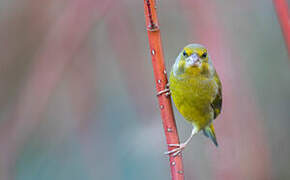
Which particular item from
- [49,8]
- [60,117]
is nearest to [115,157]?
[60,117]

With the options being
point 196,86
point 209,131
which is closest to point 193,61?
point 196,86

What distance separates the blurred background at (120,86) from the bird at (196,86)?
8 cm

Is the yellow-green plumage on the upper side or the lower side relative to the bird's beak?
lower

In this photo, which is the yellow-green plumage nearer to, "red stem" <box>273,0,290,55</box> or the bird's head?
the bird's head

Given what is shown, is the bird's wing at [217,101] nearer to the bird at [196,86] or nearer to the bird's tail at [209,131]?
the bird at [196,86]

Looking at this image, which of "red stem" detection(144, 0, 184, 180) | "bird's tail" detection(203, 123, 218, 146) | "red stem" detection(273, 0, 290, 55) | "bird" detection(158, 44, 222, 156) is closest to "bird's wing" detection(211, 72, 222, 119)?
"bird" detection(158, 44, 222, 156)

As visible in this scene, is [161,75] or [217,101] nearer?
[161,75]

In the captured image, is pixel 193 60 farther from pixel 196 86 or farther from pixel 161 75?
pixel 161 75

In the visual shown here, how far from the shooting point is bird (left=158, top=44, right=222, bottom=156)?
7.56 feet

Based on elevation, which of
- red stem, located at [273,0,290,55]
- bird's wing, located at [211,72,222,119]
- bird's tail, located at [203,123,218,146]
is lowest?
bird's tail, located at [203,123,218,146]

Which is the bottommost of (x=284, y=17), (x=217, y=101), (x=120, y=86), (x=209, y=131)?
(x=209, y=131)

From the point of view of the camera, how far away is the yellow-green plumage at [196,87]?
2.32 m

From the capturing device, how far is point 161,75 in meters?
1.88

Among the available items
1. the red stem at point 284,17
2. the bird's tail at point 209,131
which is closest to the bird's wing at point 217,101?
the bird's tail at point 209,131
